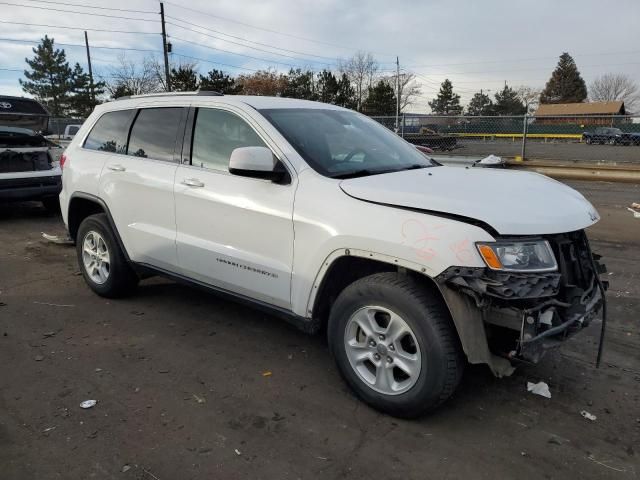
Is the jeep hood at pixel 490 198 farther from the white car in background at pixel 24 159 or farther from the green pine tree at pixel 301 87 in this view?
the green pine tree at pixel 301 87

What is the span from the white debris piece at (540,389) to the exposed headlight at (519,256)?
992mm

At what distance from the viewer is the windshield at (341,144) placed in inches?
136

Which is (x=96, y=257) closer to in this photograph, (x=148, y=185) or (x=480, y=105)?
(x=148, y=185)

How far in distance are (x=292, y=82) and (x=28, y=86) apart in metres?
30.3

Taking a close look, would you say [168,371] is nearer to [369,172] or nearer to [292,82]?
[369,172]

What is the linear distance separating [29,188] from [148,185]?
5773mm

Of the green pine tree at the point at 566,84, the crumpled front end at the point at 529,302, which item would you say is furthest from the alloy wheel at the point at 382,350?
the green pine tree at the point at 566,84

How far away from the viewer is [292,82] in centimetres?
5700

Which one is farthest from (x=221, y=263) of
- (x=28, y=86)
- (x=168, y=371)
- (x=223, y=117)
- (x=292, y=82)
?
(x=28, y=86)

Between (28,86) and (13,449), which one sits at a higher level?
(28,86)

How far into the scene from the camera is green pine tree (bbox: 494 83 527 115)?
78.5 m

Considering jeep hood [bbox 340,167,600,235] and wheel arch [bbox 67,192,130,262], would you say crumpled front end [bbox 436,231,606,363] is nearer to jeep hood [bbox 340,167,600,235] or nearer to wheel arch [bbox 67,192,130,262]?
jeep hood [bbox 340,167,600,235]

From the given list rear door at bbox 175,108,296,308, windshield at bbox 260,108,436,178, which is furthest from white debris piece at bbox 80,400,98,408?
windshield at bbox 260,108,436,178

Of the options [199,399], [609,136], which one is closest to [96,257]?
[199,399]
